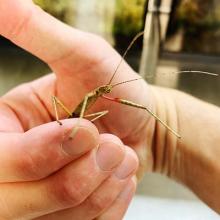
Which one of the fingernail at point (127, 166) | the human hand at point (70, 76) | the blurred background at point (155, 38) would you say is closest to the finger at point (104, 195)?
the fingernail at point (127, 166)

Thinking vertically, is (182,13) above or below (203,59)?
above

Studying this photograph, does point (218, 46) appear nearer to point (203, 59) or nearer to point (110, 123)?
point (203, 59)

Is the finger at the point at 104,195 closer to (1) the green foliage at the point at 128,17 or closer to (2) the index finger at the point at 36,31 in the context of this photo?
(2) the index finger at the point at 36,31

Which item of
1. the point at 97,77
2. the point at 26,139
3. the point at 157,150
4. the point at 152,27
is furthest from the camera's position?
the point at 152,27

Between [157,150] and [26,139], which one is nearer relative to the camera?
[26,139]

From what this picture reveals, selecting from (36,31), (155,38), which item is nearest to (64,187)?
(36,31)

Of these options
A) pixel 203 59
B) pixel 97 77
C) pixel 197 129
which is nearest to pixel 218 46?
pixel 203 59

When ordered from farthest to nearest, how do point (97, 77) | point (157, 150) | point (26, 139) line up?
point (157, 150), point (97, 77), point (26, 139)

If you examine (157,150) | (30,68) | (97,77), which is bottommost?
(30,68)
